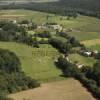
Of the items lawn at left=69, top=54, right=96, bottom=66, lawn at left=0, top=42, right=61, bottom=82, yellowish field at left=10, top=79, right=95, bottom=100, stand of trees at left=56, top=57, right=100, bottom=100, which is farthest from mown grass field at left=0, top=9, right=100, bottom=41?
yellowish field at left=10, top=79, right=95, bottom=100

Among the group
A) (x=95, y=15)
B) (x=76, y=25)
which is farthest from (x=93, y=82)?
(x=95, y=15)

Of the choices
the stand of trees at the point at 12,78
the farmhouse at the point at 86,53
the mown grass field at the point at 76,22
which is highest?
the stand of trees at the point at 12,78

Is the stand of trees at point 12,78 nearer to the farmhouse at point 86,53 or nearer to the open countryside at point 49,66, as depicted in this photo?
the open countryside at point 49,66

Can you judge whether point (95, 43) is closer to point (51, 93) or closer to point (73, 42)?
point (73, 42)

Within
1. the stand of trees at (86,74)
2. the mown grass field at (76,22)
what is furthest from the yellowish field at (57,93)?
the mown grass field at (76,22)

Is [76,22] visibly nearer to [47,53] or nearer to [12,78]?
[47,53]
